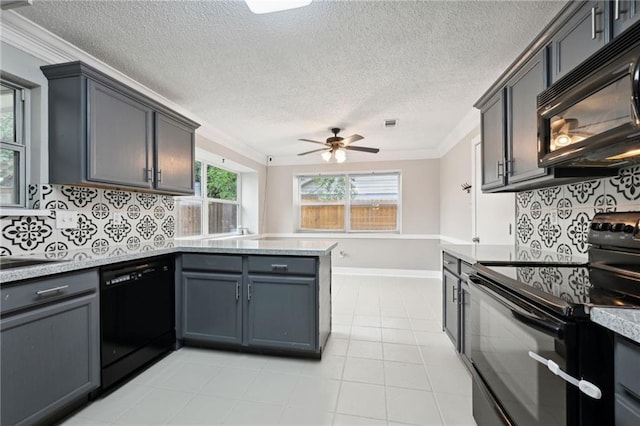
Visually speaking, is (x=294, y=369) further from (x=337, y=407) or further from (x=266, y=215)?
(x=266, y=215)

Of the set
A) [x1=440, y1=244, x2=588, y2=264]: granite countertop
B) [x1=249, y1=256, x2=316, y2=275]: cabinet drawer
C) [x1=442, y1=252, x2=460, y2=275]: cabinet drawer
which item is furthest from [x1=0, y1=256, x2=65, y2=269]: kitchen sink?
[x1=442, y1=252, x2=460, y2=275]: cabinet drawer

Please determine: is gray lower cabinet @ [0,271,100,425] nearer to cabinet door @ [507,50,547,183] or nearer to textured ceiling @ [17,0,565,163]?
textured ceiling @ [17,0,565,163]

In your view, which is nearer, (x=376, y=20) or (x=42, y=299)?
(x=42, y=299)

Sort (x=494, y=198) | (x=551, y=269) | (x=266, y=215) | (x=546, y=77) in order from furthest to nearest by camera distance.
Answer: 1. (x=266, y=215)
2. (x=494, y=198)
3. (x=546, y=77)
4. (x=551, y=269)

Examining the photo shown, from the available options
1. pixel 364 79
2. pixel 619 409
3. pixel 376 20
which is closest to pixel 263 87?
pixel 364 79

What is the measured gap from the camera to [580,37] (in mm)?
1380

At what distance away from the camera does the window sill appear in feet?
5.53

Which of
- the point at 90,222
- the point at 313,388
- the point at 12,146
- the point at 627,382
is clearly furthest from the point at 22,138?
the point at 627,382

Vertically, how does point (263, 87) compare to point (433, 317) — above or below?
above

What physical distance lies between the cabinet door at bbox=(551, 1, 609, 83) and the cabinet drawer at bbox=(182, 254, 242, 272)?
2436mm

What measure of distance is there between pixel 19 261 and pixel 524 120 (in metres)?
3.19

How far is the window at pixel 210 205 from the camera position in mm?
3803

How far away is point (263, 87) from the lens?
2.72m

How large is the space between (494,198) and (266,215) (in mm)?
4200
